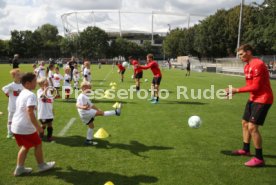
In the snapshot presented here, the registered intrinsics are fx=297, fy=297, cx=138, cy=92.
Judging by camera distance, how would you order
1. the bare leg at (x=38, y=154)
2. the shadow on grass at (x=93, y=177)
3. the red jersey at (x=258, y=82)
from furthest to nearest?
the red jersey at (x=258, y=82) → the bare leg at (x=38, y=154) → the shadow on grass at (x=93, y=177)

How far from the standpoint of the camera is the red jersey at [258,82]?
591 centimetres

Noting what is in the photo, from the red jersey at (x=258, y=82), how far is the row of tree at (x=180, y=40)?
3828 cm

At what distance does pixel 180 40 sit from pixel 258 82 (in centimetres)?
9314

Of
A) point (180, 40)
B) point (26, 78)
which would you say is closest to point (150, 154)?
point (26, 78)

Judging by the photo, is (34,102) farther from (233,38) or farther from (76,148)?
(233,38)

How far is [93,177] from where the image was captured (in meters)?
5.53

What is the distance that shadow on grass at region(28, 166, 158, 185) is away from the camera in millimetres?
5344

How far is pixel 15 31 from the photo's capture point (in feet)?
366

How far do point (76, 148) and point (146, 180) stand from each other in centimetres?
245

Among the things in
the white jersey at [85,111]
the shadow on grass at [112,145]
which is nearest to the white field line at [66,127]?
the shadow on grass at [112,145]

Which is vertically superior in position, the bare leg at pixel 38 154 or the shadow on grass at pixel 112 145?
the bare leg at pixel 38 154

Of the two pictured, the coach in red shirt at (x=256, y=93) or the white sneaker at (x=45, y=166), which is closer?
the white sneaker at (x=45, y=166)

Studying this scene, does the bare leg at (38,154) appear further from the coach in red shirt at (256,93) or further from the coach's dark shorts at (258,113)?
the coach's dark shorts at (258,113)

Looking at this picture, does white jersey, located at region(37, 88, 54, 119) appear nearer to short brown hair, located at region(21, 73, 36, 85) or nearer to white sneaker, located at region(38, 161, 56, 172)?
white sneaker, located at region(38, 161, 56, 172)
